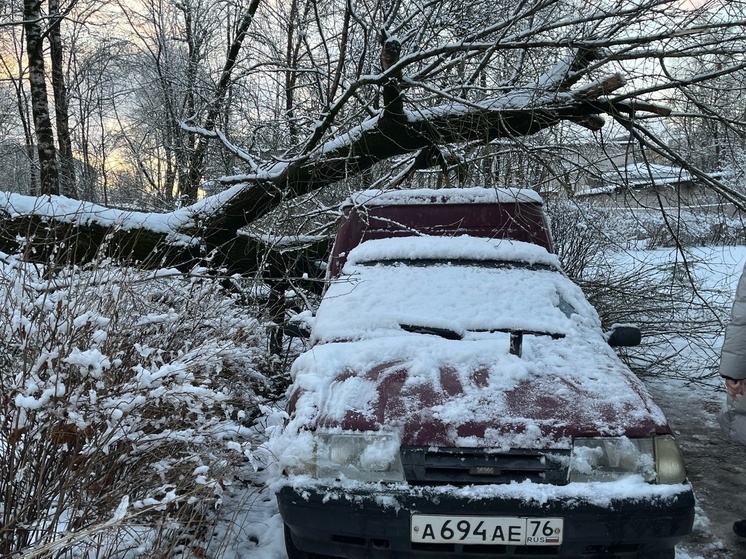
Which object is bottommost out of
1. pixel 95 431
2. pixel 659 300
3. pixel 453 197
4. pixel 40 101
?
pixel 659 300

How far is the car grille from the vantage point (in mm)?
2281

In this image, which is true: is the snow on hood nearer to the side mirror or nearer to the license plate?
the side mirror

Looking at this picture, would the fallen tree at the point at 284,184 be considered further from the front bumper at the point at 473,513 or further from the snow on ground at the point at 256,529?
the front bumper at the point at 473,513

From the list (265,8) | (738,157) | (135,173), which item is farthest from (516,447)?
(135,173)

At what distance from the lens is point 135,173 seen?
37.5ft

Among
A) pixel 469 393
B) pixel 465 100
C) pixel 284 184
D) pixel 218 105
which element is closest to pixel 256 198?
pixel 284 184

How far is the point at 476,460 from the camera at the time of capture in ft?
7.51

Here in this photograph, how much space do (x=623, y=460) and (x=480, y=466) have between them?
622 mm

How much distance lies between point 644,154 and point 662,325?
2383 millimetres

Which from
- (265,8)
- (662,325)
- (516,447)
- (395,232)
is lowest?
(662,325)

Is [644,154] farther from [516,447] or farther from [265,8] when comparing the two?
[265,8]

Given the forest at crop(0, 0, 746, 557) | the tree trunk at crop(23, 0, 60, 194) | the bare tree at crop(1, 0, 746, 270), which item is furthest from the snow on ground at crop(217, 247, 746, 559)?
Answer: the tree trunk at crop(23, 0, 60, 194)

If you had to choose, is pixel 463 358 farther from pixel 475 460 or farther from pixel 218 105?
pixel 218 105

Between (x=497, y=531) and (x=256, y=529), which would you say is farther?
(x=256, y=529)
